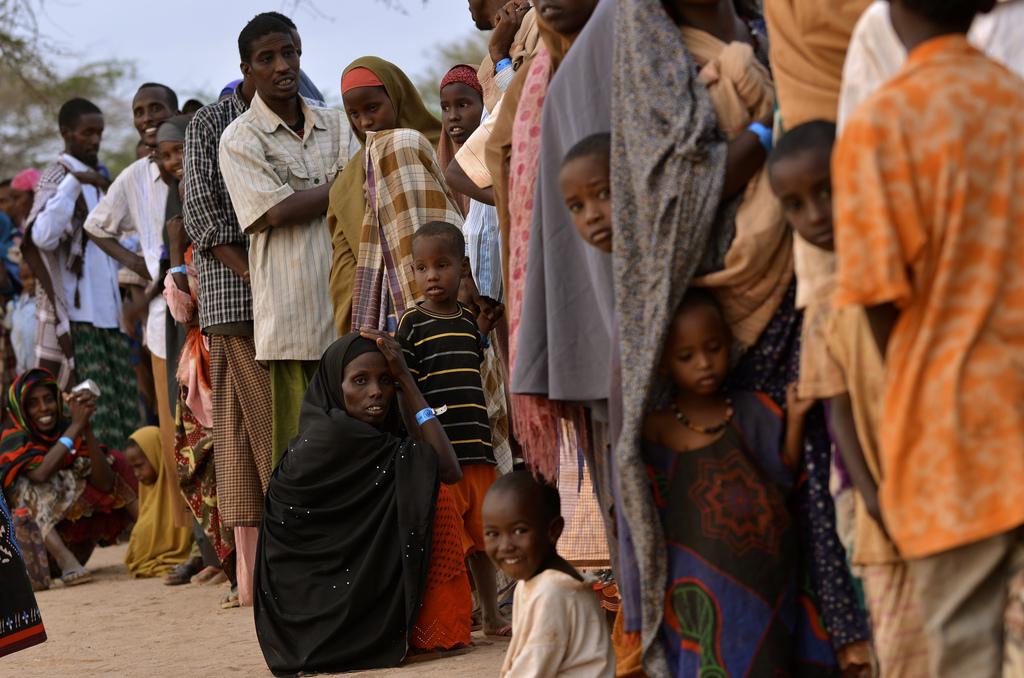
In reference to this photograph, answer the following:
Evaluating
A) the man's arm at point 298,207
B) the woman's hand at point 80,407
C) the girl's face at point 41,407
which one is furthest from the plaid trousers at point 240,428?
the girl's face at point 41,407

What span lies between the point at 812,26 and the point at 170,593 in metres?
6.39

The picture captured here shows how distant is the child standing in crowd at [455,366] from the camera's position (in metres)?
6.41

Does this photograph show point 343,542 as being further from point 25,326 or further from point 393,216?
point 25,326

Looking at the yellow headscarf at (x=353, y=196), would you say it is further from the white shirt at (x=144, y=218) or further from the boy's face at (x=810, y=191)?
the boy's face at (x=810, y=191)

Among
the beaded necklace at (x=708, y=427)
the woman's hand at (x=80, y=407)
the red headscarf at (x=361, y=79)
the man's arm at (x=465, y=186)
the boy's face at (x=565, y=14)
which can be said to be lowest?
the beaded necklace at (x=708, y=427)

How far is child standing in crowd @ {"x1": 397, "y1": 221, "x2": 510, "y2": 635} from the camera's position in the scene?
252 inches

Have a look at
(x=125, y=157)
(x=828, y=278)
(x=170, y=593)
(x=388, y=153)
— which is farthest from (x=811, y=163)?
(x=125, y=157)

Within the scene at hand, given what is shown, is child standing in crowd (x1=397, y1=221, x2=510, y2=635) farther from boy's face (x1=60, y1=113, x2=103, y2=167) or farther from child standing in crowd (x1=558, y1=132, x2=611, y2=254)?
boy's face (x1=60, y1=113, x2=103, y2=167)

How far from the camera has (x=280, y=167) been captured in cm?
741

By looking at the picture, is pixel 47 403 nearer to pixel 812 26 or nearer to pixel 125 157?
pixel 812 26

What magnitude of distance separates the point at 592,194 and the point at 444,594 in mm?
2554

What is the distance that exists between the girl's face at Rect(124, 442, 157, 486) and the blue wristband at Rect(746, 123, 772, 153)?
728cm

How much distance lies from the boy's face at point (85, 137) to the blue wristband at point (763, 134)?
8.36 meters


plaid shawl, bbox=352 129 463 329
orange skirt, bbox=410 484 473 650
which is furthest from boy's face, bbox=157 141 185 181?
orange skirt, bbox=410 484 473 650
